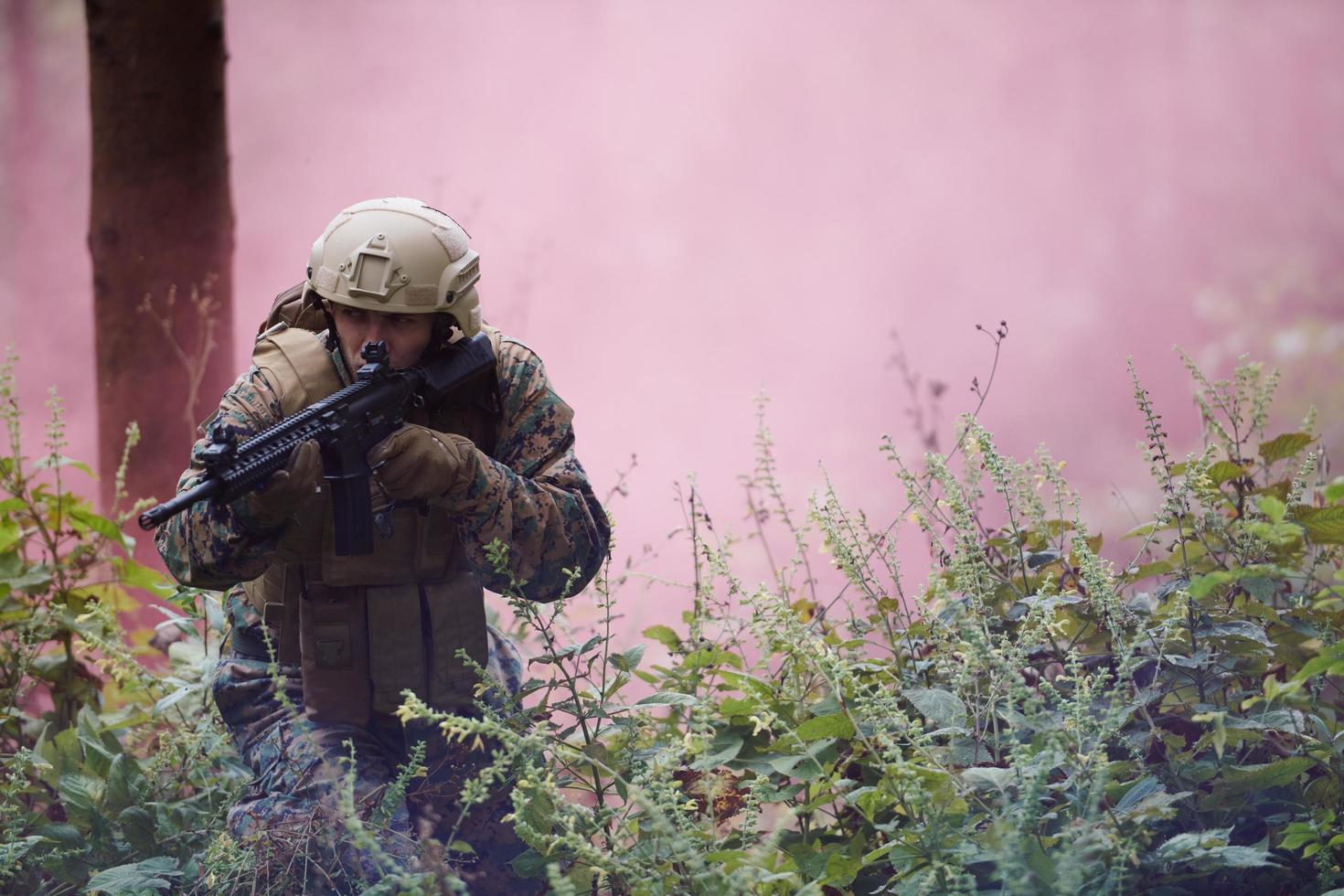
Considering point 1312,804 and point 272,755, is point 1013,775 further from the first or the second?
point 272,755

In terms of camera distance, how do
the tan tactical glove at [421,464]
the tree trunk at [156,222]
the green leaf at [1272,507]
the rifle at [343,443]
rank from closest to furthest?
the green leaf at [1272,507]
the rifle at [343,443]
the tan tactical glove at [421,464]
the tree trunk at [156,222]

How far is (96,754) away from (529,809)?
1147mm

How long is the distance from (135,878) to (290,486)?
2.57 ft

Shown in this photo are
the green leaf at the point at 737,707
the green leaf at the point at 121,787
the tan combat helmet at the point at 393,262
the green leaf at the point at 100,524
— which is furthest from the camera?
the green leaf at the point at 100,524

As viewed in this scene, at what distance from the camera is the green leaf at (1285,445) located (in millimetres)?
2549

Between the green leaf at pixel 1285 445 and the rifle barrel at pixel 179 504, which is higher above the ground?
the green leaf at pixel 1285 445

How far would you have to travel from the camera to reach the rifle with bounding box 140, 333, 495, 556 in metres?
1.91

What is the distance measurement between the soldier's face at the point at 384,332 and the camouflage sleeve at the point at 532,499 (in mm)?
196

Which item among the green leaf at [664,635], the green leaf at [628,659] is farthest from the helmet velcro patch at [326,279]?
the green leaf at [664,635]

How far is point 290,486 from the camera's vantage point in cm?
201

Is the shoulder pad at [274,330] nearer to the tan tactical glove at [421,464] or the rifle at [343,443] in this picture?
the rifle at [343,443]

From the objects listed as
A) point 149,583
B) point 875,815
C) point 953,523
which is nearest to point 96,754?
point 149,583

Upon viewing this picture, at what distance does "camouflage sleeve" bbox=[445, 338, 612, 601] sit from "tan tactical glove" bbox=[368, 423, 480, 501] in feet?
0.10

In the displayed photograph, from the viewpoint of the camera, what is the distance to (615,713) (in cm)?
238
